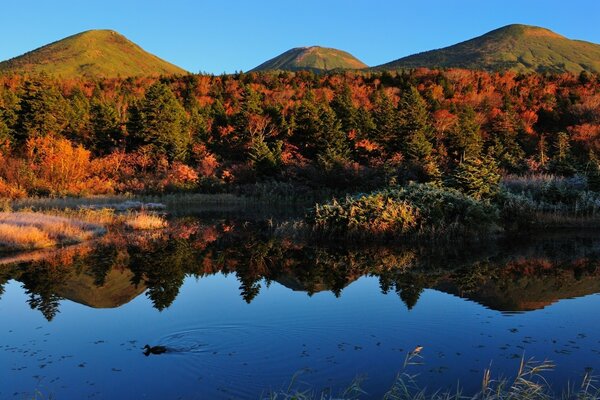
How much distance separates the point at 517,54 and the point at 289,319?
16117 cm

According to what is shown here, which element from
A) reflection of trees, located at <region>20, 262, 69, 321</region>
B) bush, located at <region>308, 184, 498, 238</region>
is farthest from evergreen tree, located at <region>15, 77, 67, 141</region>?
reflection of trees, located at <region>20, 262, 69, 321</region>

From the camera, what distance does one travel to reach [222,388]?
23.4 ft

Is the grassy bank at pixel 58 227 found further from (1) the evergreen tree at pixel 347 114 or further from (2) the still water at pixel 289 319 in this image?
(1) the evergreen tree at pixel 347 114

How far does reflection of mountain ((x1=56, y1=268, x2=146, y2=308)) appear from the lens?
39.6 feet

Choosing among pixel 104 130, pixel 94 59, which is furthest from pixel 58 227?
pixel 94 59

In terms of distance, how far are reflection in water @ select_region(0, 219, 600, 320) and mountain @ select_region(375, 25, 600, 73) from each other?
398 feet

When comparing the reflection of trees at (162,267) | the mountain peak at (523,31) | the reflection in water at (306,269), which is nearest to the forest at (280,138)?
the reflection in water at (306,269)

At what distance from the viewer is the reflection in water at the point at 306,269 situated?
12617 millimetres

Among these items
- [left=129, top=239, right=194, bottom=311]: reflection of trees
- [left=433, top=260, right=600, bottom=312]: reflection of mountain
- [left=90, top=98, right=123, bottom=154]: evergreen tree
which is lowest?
[left=433, top=260, right=600, bottom=312]: reflection of mountain

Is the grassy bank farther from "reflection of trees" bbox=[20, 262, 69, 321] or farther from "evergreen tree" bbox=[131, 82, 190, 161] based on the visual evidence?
"evergreen tree" bbox=[131, 82, 190, 161]

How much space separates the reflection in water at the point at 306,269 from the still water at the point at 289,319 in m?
0.06

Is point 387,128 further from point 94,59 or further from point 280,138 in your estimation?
point 94,59

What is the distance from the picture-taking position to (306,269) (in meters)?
15.7

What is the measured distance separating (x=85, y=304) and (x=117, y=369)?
4435mm
